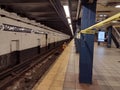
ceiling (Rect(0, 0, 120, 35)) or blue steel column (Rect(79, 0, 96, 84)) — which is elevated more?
ceiling (Rect(0, 0, 120, 35))

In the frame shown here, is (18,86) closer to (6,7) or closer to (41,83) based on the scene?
(41,83)

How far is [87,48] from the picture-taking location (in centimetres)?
540

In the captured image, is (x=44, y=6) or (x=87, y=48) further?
(x=44, y=6)

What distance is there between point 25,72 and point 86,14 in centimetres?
426

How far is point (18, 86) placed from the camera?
608cm

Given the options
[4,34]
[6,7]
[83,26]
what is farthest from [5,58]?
[83,26]

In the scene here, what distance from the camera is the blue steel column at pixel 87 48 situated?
17.6ft

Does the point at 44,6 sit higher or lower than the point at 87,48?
higher

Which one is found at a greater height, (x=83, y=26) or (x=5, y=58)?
(x=83, y=26)

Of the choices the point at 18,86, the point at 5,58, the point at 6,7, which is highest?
the point at 6,7

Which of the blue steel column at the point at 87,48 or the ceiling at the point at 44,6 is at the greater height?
the ceiling at the point at 44,6

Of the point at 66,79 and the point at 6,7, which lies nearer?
the point at 66,79

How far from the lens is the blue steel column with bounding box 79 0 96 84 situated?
5.36 metres

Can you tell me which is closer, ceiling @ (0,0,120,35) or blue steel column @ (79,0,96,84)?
blue steel column @ (79,0,96,84)
